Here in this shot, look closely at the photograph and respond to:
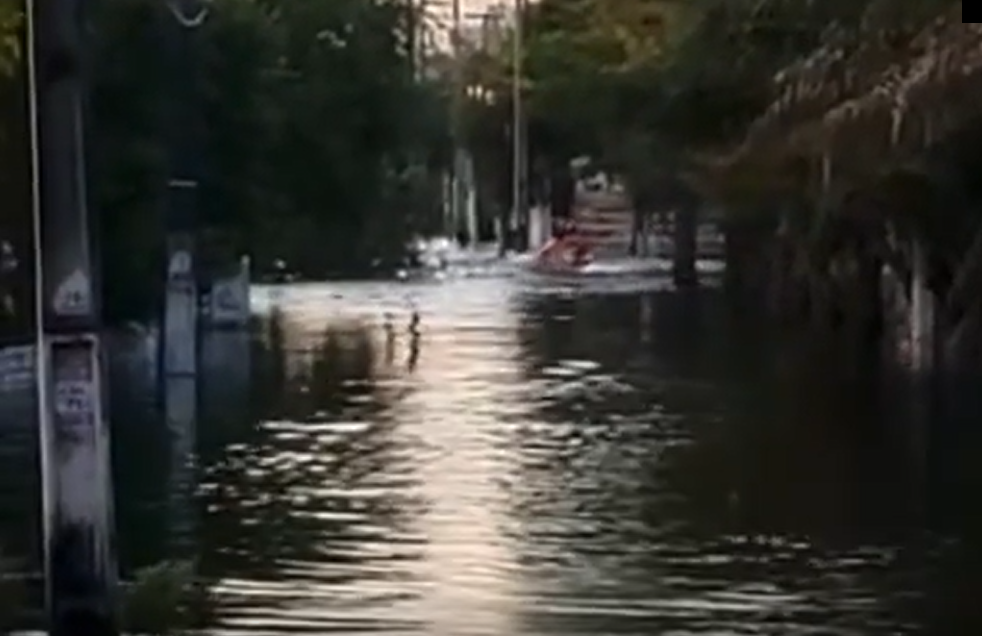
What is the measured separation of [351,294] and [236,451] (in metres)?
37.1

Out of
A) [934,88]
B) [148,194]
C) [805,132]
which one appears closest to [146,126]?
[148,194]

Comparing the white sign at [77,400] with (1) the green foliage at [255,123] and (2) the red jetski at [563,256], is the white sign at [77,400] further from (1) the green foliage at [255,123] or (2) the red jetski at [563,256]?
(2) the red jetski at [563,256]

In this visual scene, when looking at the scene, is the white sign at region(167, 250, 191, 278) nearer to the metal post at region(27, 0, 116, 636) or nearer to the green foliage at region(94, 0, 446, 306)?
the green foliage at region(94, 0, 446, 306)

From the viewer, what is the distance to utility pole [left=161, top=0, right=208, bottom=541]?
31.3 metres

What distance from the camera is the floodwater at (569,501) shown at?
15242mm

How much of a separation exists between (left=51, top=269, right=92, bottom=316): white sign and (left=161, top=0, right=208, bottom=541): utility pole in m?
16.4

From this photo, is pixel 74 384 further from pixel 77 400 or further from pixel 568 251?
pixel 568 251

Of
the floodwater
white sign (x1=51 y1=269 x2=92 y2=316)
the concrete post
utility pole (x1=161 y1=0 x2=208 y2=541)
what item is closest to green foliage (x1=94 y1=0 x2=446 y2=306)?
utility pole (x1=161 y1=0 x2=208 y2=541)

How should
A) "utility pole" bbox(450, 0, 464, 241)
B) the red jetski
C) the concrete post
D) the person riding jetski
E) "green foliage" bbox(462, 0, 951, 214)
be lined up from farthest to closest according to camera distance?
"utility pole" bbox(450, 0, 464, 241) < the person riding jetski < the red jetski < the concrete post < "green foliage" bbox(462, 0, 951, 214)

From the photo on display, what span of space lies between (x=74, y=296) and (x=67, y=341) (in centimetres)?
20

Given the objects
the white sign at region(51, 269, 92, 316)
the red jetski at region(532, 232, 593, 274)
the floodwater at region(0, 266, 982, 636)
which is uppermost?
the white sign at region(51, 269, 92, 316)

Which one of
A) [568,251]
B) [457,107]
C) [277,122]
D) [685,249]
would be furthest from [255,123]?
[457,107]

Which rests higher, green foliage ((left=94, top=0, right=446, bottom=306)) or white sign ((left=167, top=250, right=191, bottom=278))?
green foliage ((left=94, top=0, right=446, bottom=306))

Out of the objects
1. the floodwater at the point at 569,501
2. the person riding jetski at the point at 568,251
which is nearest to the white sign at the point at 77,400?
the floodwater at the point at 569,501
